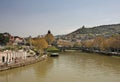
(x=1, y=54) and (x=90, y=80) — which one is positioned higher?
(x=1, y=54)

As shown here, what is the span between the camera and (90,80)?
22.9 metres

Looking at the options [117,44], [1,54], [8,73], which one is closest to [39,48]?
[117,44]

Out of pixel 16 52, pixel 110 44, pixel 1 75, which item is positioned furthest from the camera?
pixel 110 44

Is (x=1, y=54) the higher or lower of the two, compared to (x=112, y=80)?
higher

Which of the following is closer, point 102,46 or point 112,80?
point 112,80

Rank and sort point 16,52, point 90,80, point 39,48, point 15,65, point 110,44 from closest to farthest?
point 90,80 → point 15,65 → point 16,52 → point 39,48 → point 110,44

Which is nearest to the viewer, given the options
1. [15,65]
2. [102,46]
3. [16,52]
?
[15,65]

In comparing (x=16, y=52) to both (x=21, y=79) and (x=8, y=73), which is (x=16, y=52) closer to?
(x=8, y=73)

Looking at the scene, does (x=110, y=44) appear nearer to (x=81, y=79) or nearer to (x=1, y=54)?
(x=1, y=54)

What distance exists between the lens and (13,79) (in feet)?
77.5

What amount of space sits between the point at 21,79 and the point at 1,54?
10.2 metres

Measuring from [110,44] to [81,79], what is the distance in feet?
143

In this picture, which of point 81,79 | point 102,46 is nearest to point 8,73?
point 81,79

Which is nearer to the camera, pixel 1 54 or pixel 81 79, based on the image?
pixel 81 79
